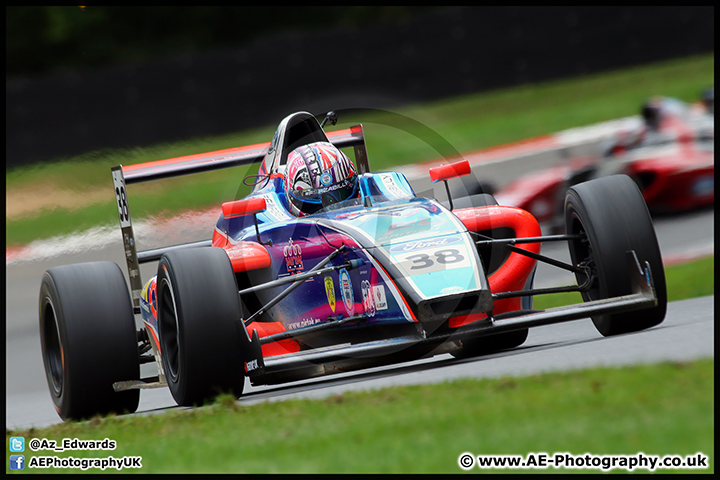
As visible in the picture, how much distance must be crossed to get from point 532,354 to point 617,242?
895 mm

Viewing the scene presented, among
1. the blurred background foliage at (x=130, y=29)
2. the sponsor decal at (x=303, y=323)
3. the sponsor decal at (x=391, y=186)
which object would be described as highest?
the blurred background foliage at (x=130, y=29)

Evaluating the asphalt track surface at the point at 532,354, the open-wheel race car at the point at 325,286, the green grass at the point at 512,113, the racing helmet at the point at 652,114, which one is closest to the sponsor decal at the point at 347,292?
the open-wheel race car at the point at 325,286

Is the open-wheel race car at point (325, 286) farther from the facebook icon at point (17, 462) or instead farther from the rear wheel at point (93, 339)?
the facebook icon at point (17, 462)

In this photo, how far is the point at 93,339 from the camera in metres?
6.65

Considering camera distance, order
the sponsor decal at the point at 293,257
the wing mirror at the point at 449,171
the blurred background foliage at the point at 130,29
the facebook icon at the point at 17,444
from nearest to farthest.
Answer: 1. the facebook icon at the point at 17,444
2. the sponsor decal at the point at 293,257
3. the wing mirror at the point at 449,171
4. the blurred background foliage at the point at 130,29

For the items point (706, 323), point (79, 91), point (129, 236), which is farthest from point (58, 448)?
point (79, 91)

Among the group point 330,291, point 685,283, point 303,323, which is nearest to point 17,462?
point 303,323

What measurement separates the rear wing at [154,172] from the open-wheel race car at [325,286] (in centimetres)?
3

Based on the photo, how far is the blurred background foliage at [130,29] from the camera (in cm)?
2245

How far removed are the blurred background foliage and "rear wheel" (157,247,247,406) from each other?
1691 centimetres

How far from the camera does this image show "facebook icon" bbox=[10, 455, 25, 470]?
208 inches

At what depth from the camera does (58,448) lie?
5.52 meters

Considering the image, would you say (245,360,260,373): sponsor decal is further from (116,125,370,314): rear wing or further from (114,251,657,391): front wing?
(116,125,370,314): rear wing

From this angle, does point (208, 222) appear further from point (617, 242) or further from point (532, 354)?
point (617, 242)
